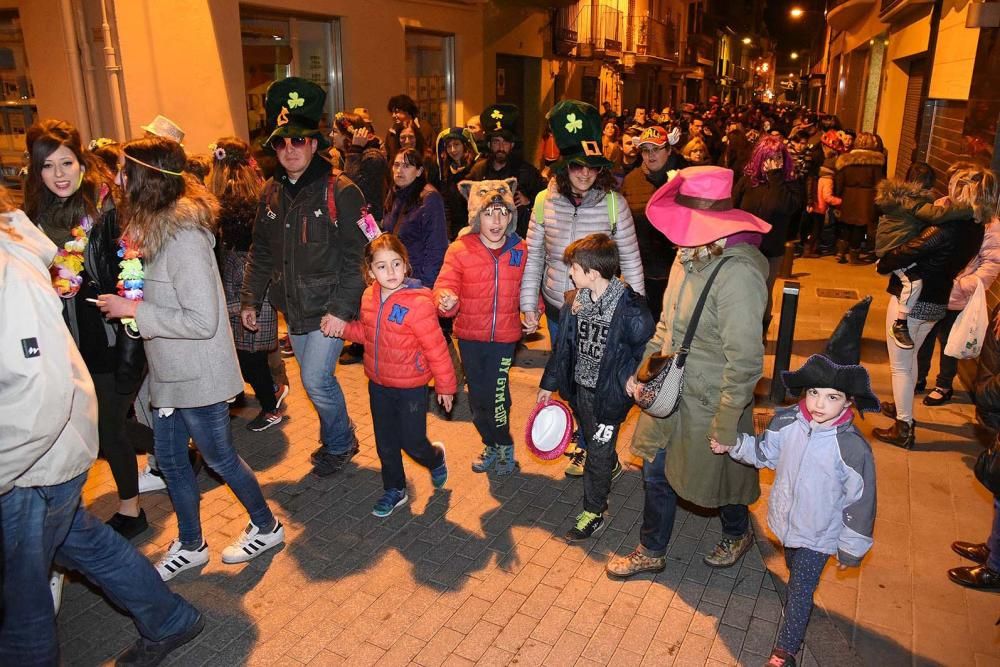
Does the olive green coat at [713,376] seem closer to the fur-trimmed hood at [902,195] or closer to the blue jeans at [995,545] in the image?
the blue jeans at [995,545]

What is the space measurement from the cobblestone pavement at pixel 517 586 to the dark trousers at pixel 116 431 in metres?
0.40

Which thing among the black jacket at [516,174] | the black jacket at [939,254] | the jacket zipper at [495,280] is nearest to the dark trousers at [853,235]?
the black jacket at [516,174]

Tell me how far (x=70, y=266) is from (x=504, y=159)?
452cm

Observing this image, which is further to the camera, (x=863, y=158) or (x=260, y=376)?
(x=863, y=158)

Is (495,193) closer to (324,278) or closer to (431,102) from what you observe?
(324,278)

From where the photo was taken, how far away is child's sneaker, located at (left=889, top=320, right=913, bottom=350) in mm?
5387

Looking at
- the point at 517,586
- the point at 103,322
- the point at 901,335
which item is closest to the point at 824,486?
the point at 517,586

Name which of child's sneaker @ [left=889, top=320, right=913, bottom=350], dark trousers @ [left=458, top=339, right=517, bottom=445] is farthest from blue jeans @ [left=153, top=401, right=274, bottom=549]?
child's sneaker @ [left=889, top=320, right=913, bottom=350]

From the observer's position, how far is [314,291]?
4.62 meters

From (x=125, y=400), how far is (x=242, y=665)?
163 cm

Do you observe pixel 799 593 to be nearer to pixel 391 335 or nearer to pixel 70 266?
pixel 391 335

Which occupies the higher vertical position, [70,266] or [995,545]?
[70,266]

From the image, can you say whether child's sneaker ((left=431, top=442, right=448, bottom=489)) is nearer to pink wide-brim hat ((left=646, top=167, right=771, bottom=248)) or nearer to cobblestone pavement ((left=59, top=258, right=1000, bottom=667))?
cobblestone pavement ((left=59, top=258, right=1000, bottom=667))

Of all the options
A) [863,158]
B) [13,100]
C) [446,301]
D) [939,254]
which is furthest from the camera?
[863,158]
